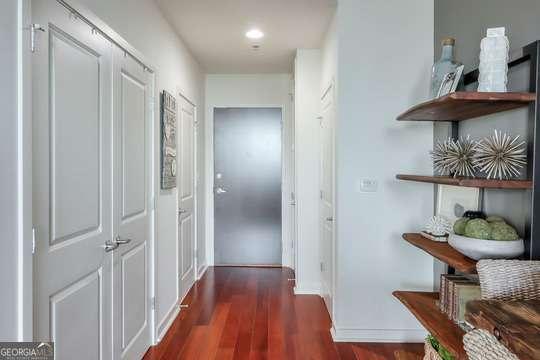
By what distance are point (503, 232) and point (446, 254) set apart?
313mm

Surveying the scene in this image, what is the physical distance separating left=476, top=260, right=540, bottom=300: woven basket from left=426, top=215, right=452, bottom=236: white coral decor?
0.83 m

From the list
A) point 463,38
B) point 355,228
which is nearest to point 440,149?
point 463,38

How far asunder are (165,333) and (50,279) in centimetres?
155

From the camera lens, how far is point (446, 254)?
1.79 m

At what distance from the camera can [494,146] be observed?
160 cm

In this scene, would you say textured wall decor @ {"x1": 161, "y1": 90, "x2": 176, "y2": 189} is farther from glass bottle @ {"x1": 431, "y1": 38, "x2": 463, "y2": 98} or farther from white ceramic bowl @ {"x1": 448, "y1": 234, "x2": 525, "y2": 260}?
white ceramic bowl @ {"x1": 448, "y1": 234, "x2": 525, "y2": 260}

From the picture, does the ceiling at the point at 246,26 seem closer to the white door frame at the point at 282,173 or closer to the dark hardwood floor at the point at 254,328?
the white door frame at the point at 282,173

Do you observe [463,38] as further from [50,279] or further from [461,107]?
[50,279]

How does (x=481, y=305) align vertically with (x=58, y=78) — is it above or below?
below

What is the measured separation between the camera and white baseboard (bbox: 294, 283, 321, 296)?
3686mm

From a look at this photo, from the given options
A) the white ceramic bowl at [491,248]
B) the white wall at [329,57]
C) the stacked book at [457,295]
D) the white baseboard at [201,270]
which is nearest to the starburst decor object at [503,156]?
the white ceramic bowl at [491,248]

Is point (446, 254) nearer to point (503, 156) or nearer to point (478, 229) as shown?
point (478, 229)

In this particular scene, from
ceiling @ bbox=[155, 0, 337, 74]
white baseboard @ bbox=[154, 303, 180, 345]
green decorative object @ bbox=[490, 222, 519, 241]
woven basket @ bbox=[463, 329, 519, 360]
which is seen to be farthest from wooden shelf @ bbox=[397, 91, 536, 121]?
white baseboard @ bbox=[154, 303, 180, 345]

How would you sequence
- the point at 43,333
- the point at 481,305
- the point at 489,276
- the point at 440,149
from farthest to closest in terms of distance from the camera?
1. the point at 440,149
2. the point at 43,333
3. the point at 489,276
4. the point at 481,305
